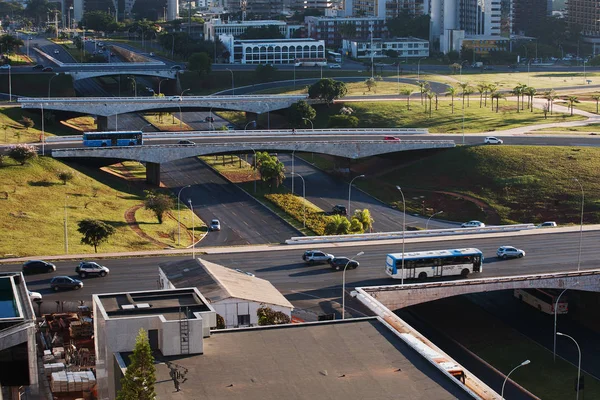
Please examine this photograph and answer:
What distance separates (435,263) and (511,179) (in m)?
55.7

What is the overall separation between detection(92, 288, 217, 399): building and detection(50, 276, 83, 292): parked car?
25.8 meters

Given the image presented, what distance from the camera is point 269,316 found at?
75125mm

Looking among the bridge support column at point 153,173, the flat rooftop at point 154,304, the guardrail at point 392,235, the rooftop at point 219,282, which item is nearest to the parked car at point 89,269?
the rooftop at point 219,282

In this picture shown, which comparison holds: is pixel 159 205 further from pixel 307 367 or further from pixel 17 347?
pixel 17 347

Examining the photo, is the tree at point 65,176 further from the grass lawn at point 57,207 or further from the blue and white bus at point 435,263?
the blue and white bus at point 435,263

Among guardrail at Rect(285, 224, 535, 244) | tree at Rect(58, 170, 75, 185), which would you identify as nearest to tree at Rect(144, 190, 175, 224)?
tree at Rect(58, 170, 75, 185)

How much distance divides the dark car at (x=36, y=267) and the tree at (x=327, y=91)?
359 feet

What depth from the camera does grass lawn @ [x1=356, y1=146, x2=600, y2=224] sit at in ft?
443

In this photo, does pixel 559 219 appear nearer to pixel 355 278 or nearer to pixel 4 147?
pixel 355 278

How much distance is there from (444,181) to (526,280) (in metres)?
59.9

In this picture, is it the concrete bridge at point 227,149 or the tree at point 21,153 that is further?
the concrete bridge at point 227,149

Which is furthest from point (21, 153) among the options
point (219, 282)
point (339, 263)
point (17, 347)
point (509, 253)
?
point (17, 347)

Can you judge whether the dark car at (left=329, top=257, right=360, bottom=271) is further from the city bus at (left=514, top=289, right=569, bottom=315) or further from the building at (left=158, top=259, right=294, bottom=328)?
the city bus at (left=514, top=289, right=569, bottom=315)

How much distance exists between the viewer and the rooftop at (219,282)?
76.9 meters
